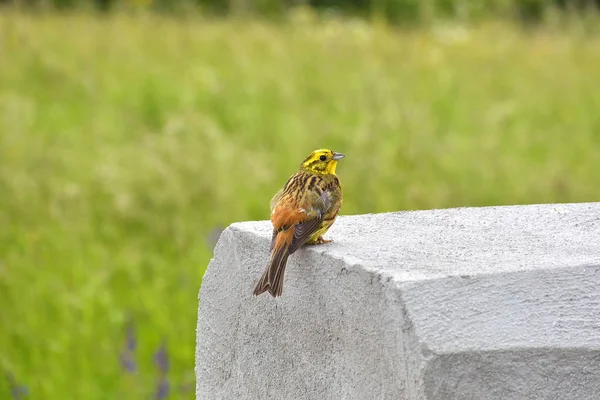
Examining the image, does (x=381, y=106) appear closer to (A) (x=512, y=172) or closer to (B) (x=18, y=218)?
(A) (x=512, y=172)

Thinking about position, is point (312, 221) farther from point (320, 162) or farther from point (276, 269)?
point (320, 162)

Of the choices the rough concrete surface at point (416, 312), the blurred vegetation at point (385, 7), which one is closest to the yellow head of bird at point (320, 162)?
the rough concrete surface at point (416, 312)

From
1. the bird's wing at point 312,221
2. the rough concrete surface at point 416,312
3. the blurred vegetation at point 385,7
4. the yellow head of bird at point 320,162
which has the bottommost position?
the blurred vegetation at point 385,7

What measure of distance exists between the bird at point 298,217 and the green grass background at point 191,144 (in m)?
1.22

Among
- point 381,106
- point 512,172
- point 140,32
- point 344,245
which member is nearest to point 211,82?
point 381,106

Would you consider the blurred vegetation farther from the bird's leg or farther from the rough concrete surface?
the bird's leg

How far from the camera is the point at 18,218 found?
4691 mm

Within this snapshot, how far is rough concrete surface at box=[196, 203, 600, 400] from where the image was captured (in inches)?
63.7

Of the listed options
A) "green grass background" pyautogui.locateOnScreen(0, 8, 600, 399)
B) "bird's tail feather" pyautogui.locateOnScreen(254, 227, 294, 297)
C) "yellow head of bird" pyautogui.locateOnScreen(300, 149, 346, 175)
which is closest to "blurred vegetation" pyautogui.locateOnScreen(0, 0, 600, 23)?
"green grass background" pyautogui.locateOnScreen(0, 8, 600, 399)

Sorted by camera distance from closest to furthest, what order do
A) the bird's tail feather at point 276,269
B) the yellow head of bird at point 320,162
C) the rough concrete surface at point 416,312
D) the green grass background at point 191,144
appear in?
the rough concrete surface at point 416,312 < the bird's tail feather at point 276,269 < the yellow head of bird at point 320,162 < the green grass background at point 191,144

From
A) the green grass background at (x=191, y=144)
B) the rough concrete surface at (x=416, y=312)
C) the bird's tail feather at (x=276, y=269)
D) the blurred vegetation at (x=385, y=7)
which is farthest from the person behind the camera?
the blurred vegetation at (x=385, y=7)

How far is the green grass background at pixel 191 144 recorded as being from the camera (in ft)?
12.1

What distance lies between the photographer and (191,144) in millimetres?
5184

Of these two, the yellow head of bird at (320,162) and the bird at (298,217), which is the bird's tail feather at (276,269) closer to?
the bird at (298,217)
